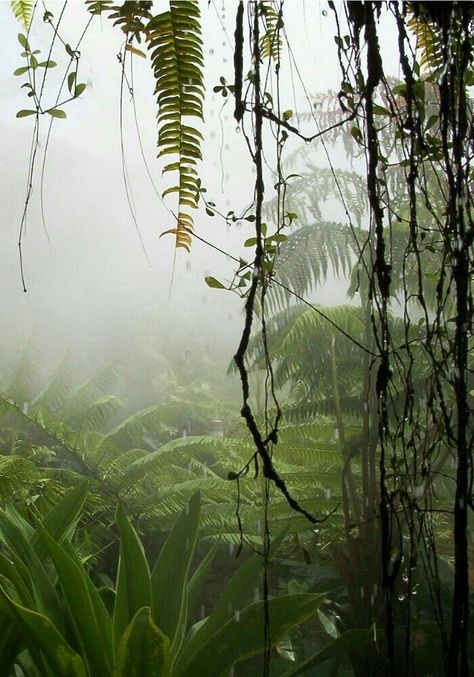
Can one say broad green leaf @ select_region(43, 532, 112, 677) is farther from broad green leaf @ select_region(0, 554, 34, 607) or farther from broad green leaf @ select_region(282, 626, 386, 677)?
broad green leaf @ select_region(282, 626, 386, 677)

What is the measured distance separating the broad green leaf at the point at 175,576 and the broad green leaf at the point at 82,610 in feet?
0.35

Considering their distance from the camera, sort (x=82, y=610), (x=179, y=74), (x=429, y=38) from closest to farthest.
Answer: (x=179, y=74)
(x=429, y=38)
(x=82, y=610)

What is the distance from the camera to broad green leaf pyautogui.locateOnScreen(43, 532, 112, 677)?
933 millimetres

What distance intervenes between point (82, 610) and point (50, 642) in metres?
0.07

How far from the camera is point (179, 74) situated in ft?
1.99

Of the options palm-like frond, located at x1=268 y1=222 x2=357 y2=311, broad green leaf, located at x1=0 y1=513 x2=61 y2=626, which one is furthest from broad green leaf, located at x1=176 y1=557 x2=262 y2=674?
palm-like frond, located at x1=268 y1=222 x2=357 y2=311

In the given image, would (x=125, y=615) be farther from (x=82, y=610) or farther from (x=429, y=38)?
(x=429, y=38)

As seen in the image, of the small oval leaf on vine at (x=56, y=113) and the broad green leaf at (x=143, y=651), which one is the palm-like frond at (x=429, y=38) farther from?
the broad green leaf at (x=143, y=651)

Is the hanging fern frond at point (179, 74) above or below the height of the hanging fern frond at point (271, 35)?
below

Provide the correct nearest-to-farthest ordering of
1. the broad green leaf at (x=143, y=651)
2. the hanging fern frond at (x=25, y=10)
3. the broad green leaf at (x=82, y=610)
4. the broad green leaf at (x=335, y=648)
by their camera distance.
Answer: the hanging fern frond at (x=25, y=10) < the broad green leaf at (x=143, y=651) < the broad green leaf at (x=82, y=610) < the broad green leaf at (x=335, y=648)

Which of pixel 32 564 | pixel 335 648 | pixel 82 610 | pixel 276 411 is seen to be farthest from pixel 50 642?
pixel 276 411

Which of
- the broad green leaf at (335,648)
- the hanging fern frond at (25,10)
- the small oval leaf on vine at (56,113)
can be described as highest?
the hanging fern frond at (25,10)

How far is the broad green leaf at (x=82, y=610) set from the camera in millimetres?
933

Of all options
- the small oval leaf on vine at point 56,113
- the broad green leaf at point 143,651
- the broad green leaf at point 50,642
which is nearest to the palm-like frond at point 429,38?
the small oval leaf on vine at point 56,113
